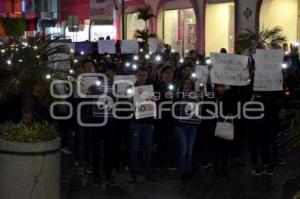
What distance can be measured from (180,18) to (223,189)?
19.9 meters

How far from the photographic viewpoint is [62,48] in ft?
28.2

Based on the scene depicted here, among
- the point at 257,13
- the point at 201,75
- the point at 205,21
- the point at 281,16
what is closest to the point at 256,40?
the point at 201,75

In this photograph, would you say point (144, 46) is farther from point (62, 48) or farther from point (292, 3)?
point (62, 48)

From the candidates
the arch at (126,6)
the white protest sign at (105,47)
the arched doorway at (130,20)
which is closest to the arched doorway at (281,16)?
the white protest sign at (105,47)

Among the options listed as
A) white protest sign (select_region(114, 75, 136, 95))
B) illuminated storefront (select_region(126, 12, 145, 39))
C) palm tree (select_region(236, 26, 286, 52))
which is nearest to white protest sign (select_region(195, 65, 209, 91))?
palm tree (select_region(236, 26, 286, 52))

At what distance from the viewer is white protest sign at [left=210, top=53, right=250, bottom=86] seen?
10797mm

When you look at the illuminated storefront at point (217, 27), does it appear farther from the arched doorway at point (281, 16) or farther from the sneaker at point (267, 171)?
the sneaker at point (267, 171)

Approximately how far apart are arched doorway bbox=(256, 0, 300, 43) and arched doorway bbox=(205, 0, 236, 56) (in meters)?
2.97

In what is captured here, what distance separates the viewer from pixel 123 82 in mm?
10555

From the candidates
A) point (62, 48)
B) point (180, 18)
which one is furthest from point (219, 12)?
point (62, 48)

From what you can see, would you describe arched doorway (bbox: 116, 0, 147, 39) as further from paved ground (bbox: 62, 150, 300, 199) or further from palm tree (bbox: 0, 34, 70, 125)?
palm tree (bbox: 0, 34, 70, 125)

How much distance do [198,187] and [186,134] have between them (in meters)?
0.92

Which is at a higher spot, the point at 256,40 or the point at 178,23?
the point at 178,23

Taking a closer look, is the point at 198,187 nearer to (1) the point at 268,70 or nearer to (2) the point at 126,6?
(1) the point at 268,70
